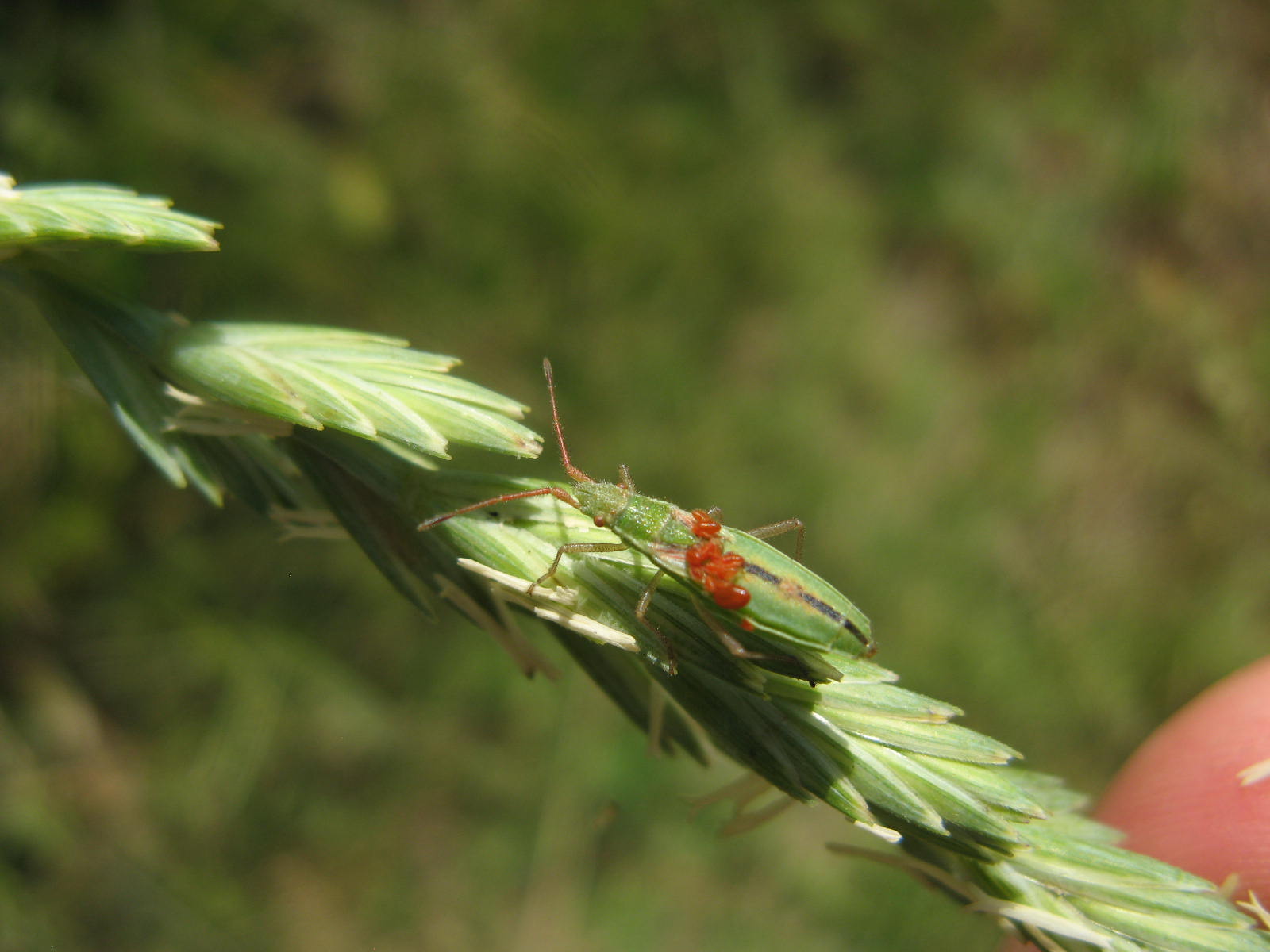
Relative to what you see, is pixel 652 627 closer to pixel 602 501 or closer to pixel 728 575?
pixel 728 575

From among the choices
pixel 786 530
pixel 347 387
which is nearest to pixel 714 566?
pixel 786 530

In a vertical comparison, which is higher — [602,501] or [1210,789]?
[1210,789]

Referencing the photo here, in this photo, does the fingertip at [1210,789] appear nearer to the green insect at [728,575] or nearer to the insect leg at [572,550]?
the green insect at [728,575]

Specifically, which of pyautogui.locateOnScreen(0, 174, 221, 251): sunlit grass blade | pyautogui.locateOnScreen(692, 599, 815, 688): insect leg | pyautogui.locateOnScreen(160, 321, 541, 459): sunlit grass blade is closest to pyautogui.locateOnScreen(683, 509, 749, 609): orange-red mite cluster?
pyautogui.locateOnScreen(692, 599, 815, 688): insect leg

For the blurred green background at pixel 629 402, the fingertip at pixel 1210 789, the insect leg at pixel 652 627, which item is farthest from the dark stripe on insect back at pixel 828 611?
the blurred green background at pixel 629 402

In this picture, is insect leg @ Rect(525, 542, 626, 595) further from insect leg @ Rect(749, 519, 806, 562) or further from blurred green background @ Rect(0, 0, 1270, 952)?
blurred green background @ Rect(0, 0, 1270, 952)

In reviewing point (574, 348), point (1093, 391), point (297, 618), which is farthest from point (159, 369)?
point (1093, 391)

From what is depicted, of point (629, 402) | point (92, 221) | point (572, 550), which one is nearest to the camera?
point (92, 221)
